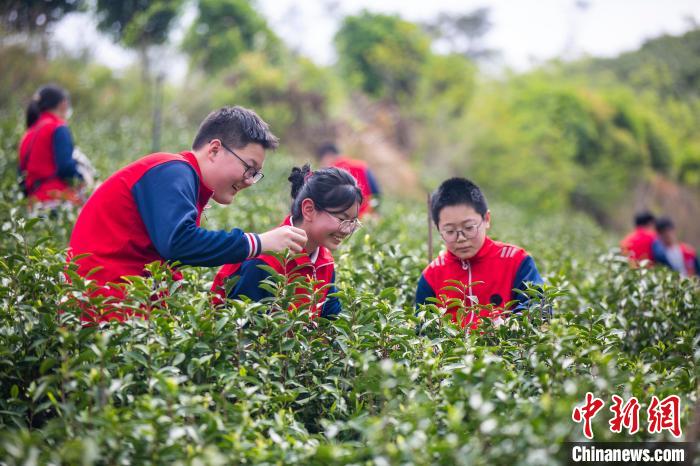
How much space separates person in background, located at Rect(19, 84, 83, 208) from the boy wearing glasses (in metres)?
2.95

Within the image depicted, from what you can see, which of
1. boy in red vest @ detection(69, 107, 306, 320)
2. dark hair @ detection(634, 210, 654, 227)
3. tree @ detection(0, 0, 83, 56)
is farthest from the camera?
tree @ detection(0, 0, 83, 56)

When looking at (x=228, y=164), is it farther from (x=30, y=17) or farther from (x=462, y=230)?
(x=30, y=17)

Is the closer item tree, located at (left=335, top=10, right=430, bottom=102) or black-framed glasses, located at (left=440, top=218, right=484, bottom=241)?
black-framed glasses, located at (left=440, top=218, right=484, bottom=241)

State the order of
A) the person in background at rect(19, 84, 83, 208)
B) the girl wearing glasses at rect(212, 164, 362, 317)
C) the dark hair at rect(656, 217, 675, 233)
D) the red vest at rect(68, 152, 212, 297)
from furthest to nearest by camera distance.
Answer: the dark hair at rect(656, 217, 675, 233)
the person in background at rect(19, 84, 83, 208)
the girl wearing glasses at rect(212, 164, 362, 317)
the red vest at rect(68, 152, 212, 297)

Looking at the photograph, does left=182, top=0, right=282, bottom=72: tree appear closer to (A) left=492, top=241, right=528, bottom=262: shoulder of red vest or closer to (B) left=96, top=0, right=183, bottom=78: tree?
(B) left=96, top=0, right=183, bottom=78: tree

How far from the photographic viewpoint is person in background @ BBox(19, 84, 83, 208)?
5.13 m

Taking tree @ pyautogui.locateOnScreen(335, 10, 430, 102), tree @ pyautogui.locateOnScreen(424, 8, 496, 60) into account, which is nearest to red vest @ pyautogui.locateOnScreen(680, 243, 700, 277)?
tree @ pyautogui.locateOnScreen(335, 10, 430, 102)

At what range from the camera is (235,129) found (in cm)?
298

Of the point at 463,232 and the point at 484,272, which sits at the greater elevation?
the point at 463,232

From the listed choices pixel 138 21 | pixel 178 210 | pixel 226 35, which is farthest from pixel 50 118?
pixel 226 35

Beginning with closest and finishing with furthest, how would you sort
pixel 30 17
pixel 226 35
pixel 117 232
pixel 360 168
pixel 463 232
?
1. pixel 117 232
2. pixel 463 232
3. pixel 360 168
4. pixel 30 17
5. pixel 226 35

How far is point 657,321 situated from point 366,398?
2.17m

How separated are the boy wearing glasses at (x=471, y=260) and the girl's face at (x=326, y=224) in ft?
2.23

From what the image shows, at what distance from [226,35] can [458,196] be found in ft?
56.8
